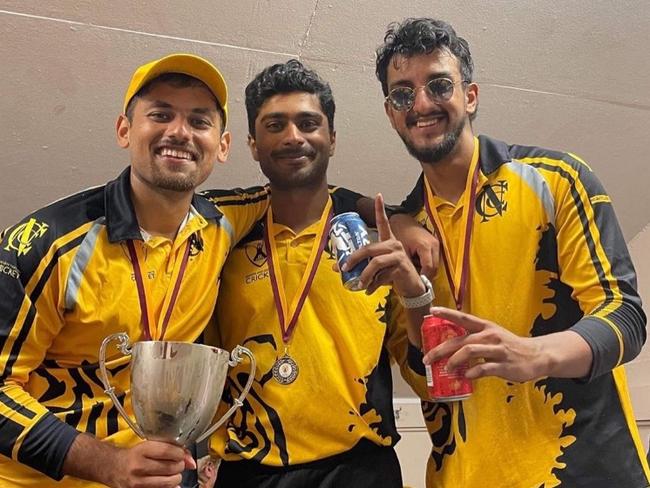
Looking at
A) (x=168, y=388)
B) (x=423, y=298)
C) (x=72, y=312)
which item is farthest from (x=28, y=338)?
(x=423, y=298)

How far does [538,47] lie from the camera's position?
7.54ft

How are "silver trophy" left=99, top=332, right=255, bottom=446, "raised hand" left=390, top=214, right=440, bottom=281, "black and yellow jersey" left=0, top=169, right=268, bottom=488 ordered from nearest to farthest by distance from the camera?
"silver trophy" left=99, top=332, right=255, bottom=446, "black and yellow jersey" left=0, top=169, right=268, bottom=488, "raised hand" left=390, top=214, right=440, bottom=281

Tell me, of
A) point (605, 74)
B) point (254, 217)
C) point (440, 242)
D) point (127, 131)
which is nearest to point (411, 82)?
point (440, 242)

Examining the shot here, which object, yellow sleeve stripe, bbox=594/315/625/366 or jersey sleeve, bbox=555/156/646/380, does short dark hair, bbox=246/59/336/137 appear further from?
yellow sleeve stripe, bbox=594/315/625/366

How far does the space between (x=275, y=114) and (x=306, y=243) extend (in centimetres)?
35

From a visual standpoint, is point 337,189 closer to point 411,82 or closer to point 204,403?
point 411,82

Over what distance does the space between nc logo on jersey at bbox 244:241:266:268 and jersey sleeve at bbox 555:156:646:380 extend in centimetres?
70

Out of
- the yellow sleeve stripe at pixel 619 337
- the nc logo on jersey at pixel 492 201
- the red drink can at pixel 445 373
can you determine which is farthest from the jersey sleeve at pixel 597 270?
the red drink can at pixel 445 373

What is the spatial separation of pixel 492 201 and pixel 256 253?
0.59m

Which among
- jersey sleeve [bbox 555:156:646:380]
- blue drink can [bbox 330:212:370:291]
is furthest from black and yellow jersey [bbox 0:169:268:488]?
jersey sleeve [bbox 555:156:646:380]

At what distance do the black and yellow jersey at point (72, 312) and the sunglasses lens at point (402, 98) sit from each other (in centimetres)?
56

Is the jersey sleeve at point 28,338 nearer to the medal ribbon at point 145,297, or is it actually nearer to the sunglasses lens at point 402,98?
the medal ribbon at point 145,297

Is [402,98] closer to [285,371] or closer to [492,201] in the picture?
[492,201]

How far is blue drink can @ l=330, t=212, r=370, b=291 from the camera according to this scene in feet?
4.36
